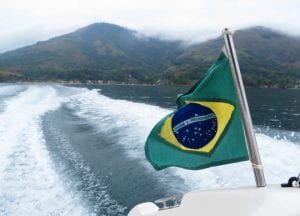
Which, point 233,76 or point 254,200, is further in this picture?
point 233,76

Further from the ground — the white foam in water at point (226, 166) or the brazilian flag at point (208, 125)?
the brazilian flag at point (208, 125)

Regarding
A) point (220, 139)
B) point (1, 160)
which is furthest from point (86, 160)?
point (220, 139)

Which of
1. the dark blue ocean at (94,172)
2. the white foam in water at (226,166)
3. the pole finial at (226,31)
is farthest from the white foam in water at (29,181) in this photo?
the pole finial at (226,31)

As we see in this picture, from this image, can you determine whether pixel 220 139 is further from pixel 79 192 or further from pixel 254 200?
pixel 79 192

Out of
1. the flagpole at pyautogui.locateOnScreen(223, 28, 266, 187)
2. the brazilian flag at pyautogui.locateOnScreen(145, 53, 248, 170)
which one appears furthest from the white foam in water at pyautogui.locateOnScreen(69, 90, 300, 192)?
the flagpole at pyautogui.locateOnScreen(223, 28, 266, 187)

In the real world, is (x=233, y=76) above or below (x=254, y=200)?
above

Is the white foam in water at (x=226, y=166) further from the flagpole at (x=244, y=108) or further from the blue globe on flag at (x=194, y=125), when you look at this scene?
the flagpole at (x=244, y=108)

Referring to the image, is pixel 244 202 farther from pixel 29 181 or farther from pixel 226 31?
pixel 29 181

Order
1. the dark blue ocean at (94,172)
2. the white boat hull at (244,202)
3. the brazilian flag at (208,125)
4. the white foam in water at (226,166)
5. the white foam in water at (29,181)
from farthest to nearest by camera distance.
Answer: the white foam in water at (226,166), the dark blue ocean at (94,172), the white foam in water at (29,181), the brazilian flag at (208,125), the white boat hull at (244,202)
